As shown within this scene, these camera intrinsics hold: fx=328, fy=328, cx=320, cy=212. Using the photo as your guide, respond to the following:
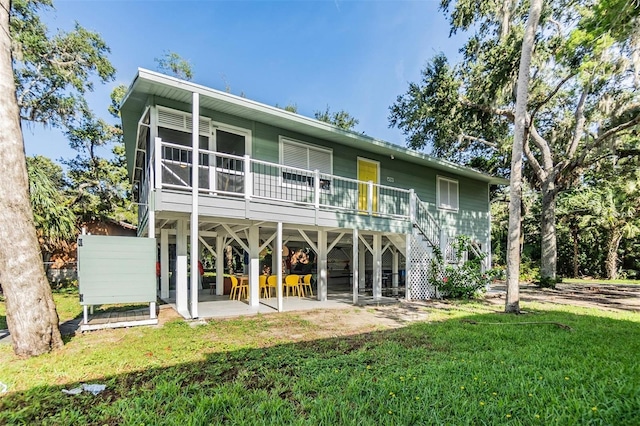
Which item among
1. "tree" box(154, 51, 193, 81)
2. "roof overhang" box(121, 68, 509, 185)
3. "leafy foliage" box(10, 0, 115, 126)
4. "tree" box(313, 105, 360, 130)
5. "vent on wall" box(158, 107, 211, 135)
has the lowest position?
"vent on wall" box(158, 107, 211, 135)

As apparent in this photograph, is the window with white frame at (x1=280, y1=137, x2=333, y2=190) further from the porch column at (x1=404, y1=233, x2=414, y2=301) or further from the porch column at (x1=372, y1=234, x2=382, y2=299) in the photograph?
the porch column at (x1=404, y1=233, x2=414, y2=301)

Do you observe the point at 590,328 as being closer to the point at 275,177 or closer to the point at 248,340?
the point at 248,340

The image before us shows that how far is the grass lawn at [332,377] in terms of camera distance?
2.96m

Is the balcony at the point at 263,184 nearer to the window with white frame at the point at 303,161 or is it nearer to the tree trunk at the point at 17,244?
the window with white frame at the point at 303,161

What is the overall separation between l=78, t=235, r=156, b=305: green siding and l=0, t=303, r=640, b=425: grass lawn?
68cm

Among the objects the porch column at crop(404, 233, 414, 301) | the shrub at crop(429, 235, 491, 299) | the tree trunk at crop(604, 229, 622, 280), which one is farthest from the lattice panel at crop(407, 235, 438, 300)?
the tree trunk at crop(604, 229, 622, 280)

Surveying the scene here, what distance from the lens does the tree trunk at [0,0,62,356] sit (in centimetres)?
456

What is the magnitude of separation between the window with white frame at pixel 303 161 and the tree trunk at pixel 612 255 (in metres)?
18.1

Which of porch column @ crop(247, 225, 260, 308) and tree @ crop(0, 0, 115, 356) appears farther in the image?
porch column @ crop(247, 225, 260, 308)

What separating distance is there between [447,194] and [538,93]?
5.59 m

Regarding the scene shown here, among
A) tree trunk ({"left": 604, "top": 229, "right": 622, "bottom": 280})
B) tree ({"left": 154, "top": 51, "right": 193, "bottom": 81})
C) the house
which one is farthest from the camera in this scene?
tree ({"left": 154, "top": 51, "right": 193, "bottom": 81})

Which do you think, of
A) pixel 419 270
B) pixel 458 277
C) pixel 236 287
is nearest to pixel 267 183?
pixel 236 287

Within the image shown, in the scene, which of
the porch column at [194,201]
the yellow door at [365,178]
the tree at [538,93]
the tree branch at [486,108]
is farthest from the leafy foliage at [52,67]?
the tree branch at [486,108]

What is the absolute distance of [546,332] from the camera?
611 centimetres
